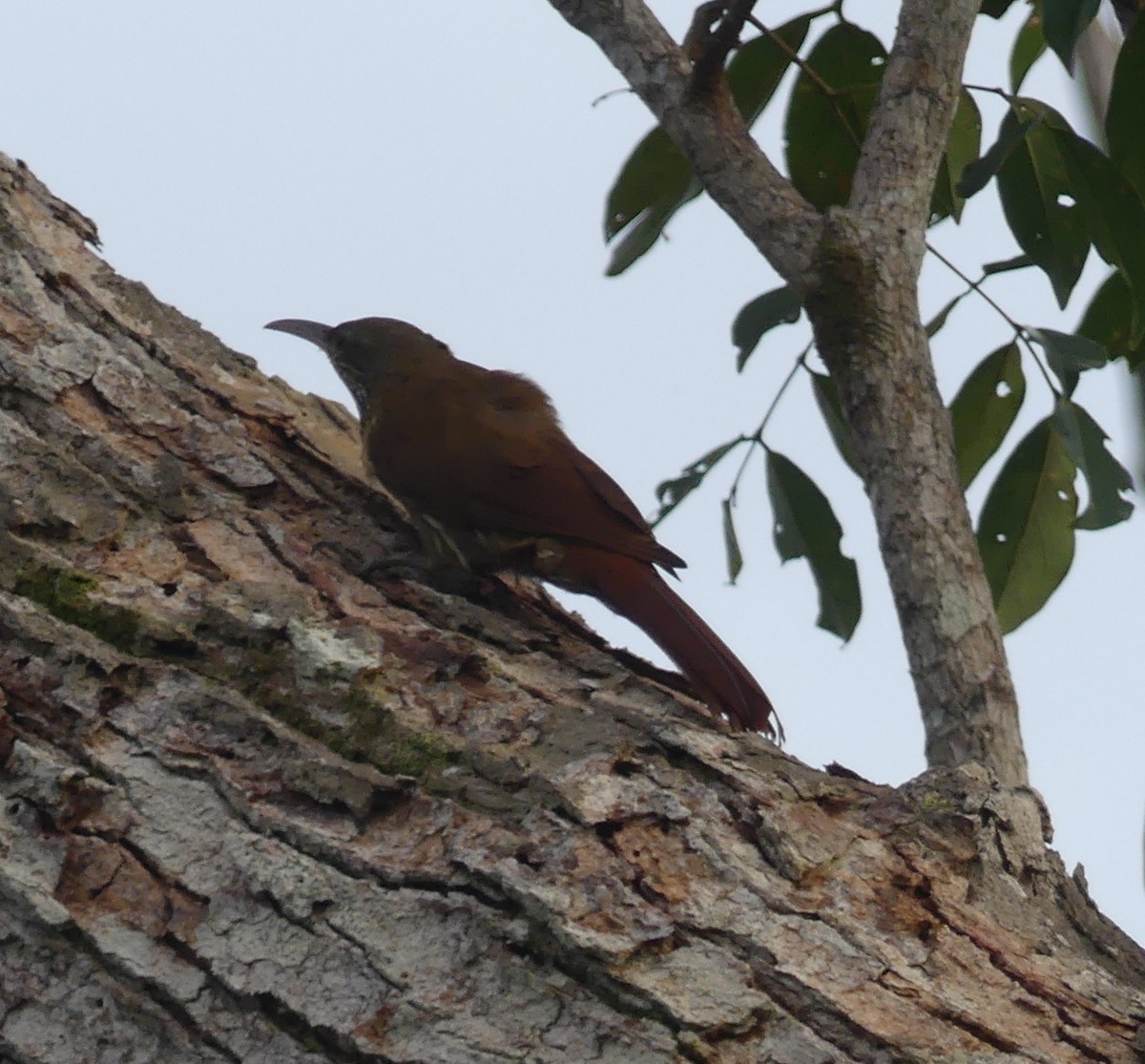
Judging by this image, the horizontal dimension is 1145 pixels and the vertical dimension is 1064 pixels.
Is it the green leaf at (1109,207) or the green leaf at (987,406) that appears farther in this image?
the green leaf at (987,406)

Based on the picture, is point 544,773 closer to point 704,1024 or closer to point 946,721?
point 704,1024

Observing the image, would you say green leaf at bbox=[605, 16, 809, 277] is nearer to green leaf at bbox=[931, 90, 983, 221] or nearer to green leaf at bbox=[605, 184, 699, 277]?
green leaf at bbox=[605, 184, 699, 277]

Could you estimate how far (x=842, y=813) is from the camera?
1931 millimetres

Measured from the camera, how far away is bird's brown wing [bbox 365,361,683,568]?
2.98m

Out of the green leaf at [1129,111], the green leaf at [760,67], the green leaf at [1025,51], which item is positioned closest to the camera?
the green leaf at [1129,111]

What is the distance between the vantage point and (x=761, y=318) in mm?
3184

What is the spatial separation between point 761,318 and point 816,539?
0.65 m

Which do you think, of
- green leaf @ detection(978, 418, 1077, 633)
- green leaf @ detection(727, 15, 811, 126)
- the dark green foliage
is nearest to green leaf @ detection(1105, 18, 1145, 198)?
the dark green foliage

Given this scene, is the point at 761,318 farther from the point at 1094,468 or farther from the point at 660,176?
the point at 1094,468

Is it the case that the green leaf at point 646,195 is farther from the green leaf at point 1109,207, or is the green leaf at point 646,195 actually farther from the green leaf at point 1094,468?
the green leaf at point 1094,468

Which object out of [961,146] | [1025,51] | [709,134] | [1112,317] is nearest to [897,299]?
[709,134]

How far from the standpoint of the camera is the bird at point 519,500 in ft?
9.34

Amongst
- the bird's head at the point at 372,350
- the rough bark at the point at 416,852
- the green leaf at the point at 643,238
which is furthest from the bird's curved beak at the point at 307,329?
the rough bark at the point at 416,852

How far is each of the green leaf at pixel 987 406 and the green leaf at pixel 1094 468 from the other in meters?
0.50
